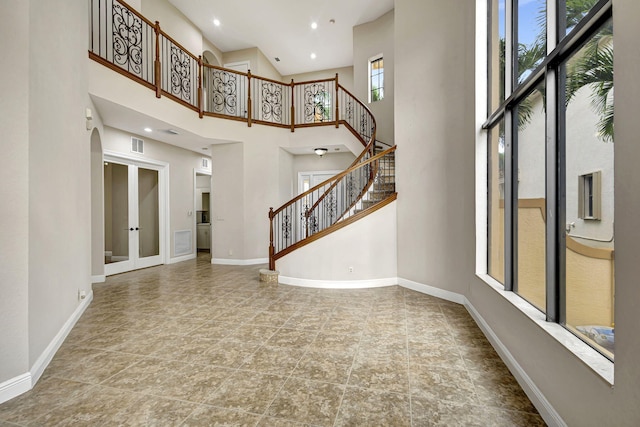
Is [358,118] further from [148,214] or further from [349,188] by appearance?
[148,214]

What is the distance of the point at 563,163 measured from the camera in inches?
68.8

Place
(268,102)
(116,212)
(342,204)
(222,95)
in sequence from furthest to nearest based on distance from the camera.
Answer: (222,95), (268,102), (342,204), (116,212)

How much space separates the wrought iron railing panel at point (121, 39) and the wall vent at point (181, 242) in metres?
3.65

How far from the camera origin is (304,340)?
2.79m

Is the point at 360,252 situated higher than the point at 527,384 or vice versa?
the point at 360,252

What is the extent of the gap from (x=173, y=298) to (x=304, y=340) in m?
2.49

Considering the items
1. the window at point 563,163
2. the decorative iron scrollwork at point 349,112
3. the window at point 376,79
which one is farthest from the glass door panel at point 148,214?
the window at point 563,163

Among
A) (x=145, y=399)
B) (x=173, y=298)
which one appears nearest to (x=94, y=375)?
(x=145, y=399)

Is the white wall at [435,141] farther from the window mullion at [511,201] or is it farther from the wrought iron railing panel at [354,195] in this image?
the window mullion at [511,201]

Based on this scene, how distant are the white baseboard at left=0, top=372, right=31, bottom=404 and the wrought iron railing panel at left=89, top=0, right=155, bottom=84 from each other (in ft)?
13.7

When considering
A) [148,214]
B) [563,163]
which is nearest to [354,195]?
[148,214]

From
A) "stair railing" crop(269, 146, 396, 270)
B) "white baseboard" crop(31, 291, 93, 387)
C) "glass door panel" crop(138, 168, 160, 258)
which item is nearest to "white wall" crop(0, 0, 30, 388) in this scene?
"white baseboard" crop(31, 291, 93, 387)

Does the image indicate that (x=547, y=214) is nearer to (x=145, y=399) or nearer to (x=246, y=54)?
(x=145, y=399)

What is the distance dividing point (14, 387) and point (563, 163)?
3927 mm
